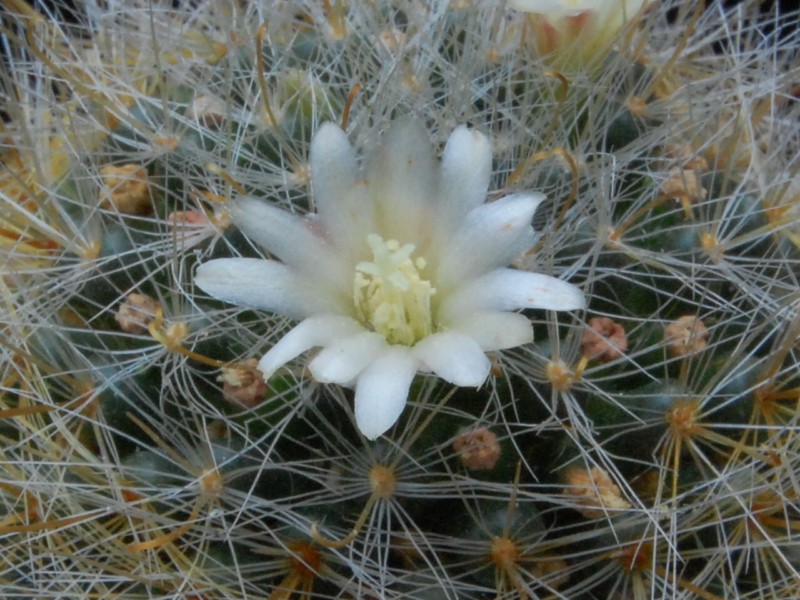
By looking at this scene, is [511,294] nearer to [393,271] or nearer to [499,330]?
[499,330]

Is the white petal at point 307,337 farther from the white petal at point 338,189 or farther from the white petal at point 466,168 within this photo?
the white petal at point 466,168

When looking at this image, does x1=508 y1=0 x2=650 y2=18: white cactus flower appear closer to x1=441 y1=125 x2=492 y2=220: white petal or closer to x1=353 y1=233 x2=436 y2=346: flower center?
x1=441 y1=125 x2=492 y2=220: white petal

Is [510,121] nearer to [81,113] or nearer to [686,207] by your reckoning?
[686,207]

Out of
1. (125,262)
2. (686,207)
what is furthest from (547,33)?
(125,262)

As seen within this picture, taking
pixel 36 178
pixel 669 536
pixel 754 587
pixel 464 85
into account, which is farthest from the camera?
pixel 36 178

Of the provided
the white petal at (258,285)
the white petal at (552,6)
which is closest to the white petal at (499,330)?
the white petal at (258,285)
